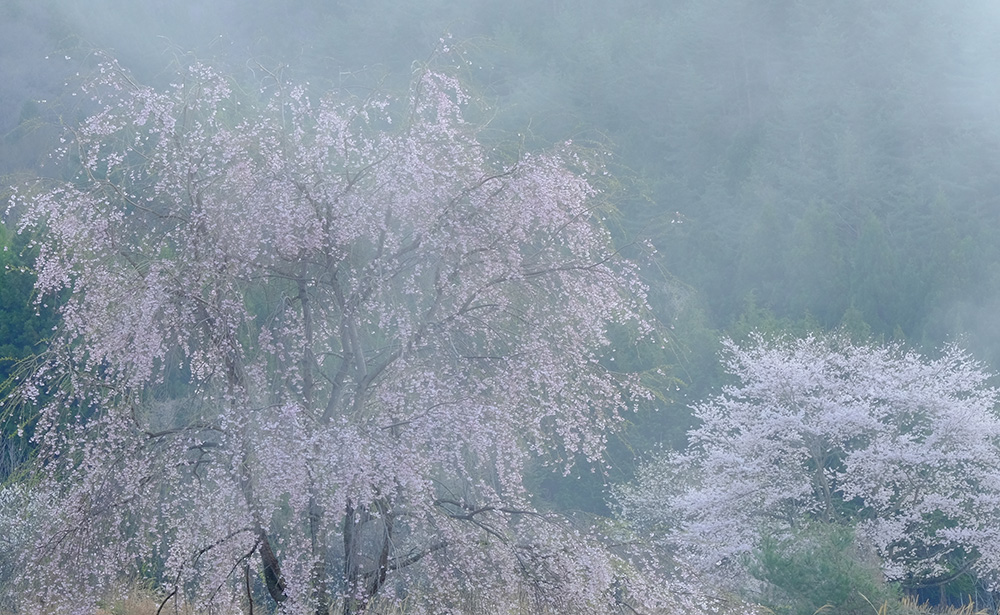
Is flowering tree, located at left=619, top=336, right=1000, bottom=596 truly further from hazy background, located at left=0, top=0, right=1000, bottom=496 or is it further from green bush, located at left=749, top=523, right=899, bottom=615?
green bush, located at left=749, top=523, right=899, bottom=615

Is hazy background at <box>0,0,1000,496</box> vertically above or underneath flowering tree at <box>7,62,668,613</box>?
above

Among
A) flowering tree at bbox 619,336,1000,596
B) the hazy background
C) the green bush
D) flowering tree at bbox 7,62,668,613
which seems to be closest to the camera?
flowering tree at bbox 7,62,668,613

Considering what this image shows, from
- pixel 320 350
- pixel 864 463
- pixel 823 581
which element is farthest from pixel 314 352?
pixel 864 463

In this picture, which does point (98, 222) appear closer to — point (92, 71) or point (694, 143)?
point (92, 71)

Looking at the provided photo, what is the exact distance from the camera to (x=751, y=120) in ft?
95.9

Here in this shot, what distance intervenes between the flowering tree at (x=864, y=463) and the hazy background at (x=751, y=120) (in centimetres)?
240

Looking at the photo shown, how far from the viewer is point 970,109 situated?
24.3 metres

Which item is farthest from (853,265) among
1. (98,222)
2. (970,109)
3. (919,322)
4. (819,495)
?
(98,222)

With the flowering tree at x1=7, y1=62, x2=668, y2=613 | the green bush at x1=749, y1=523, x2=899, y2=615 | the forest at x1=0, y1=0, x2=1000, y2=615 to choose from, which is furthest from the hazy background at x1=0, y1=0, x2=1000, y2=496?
the flowering tree at x1=7, y1=62, x2=668, y2=613

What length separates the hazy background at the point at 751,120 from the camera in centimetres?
2058

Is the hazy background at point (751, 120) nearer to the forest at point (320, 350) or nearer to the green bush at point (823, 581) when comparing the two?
the green bush at point (823, 581)

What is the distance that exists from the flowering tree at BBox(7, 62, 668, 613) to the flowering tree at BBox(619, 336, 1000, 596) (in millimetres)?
10706

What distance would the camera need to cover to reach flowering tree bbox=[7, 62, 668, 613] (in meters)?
4.61

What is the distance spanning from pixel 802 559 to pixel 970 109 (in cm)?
1878
